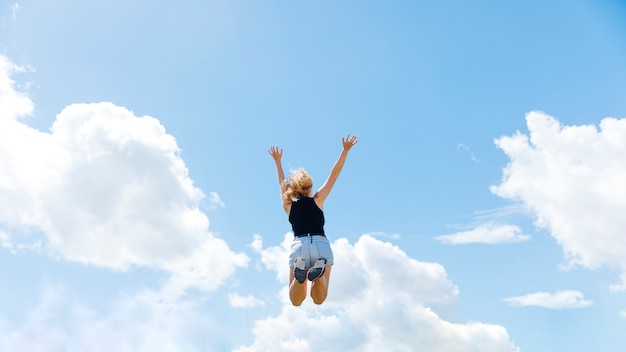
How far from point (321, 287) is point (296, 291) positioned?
0.53 m

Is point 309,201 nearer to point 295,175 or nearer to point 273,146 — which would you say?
point 295,175

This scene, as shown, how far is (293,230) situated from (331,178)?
4.46ft

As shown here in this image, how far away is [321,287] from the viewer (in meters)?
12.8

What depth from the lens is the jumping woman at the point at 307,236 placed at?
1246 centimetres

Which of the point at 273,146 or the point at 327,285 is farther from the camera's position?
the point at 273,146

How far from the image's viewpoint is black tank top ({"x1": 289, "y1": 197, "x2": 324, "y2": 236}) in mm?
12703

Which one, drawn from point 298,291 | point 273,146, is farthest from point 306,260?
point 273,146

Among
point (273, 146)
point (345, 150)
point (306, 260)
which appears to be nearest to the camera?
point (306, 260)

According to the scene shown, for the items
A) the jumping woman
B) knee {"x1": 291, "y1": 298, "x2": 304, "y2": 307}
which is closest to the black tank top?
the jumping woman

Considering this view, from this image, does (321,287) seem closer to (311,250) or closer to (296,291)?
(296,291)

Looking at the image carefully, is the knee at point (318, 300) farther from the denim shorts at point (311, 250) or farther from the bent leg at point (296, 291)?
the denim shorts at point (311, 250)

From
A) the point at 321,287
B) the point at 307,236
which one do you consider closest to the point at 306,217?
the point at 307,236

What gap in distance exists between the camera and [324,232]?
42.3 ft

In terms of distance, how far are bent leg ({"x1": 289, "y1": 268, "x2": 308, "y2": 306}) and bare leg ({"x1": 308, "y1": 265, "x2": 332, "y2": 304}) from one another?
24 centimetres
